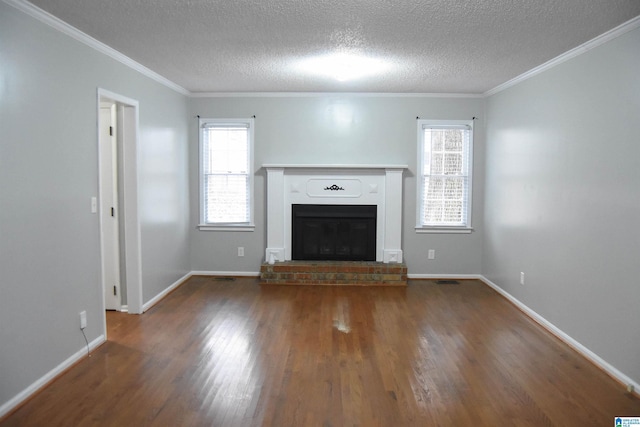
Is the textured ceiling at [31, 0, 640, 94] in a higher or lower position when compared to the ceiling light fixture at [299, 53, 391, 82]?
lower

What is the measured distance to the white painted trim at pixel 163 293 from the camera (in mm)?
4579

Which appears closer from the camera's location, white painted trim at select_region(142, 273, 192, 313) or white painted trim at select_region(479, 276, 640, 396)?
white painted trim at select_region(479, 276, 640, 396)

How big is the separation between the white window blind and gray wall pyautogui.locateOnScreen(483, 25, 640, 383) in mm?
3325

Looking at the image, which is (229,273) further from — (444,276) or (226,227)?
(444,276)

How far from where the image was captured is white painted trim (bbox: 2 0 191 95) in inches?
106

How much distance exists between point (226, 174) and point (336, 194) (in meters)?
1.54

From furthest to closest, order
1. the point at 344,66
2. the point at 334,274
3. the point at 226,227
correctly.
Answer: the point at 226,227 → the point at 334,274 → the point at 344,66

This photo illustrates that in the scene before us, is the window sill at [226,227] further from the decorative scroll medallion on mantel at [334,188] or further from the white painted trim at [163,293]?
the decorative scroll medallion on mantel at [334,188]

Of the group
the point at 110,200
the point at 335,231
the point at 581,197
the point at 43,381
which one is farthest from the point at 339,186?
the point at 43,381

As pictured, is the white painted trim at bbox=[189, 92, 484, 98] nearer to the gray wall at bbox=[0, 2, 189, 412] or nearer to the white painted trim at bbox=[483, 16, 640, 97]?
the white painted trim at bbox=[483, 16, 640, 97]

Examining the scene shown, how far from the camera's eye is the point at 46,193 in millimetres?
2916

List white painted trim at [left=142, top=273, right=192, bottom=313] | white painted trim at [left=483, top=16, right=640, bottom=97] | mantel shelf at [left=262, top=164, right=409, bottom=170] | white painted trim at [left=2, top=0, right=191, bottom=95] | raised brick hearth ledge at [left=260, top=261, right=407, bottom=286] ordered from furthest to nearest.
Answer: mantel shelf at [left=262, top=164, right=409, bottom=170] → raised brick hearth ledge at [left=260, top=261, right=407, bottom=286] → white painted trim at [left=142, top=273, right=192, bottom=313] → white painted trim at [left=483, top=16, right=640, bottom=97] → white painted trim at [left=2, top=0, right=191, bottom=95]

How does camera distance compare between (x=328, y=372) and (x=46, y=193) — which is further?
(x=328, y=372)

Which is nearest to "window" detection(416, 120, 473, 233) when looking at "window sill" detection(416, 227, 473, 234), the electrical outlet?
"window sill" detection(416, 227, 473, 234)
